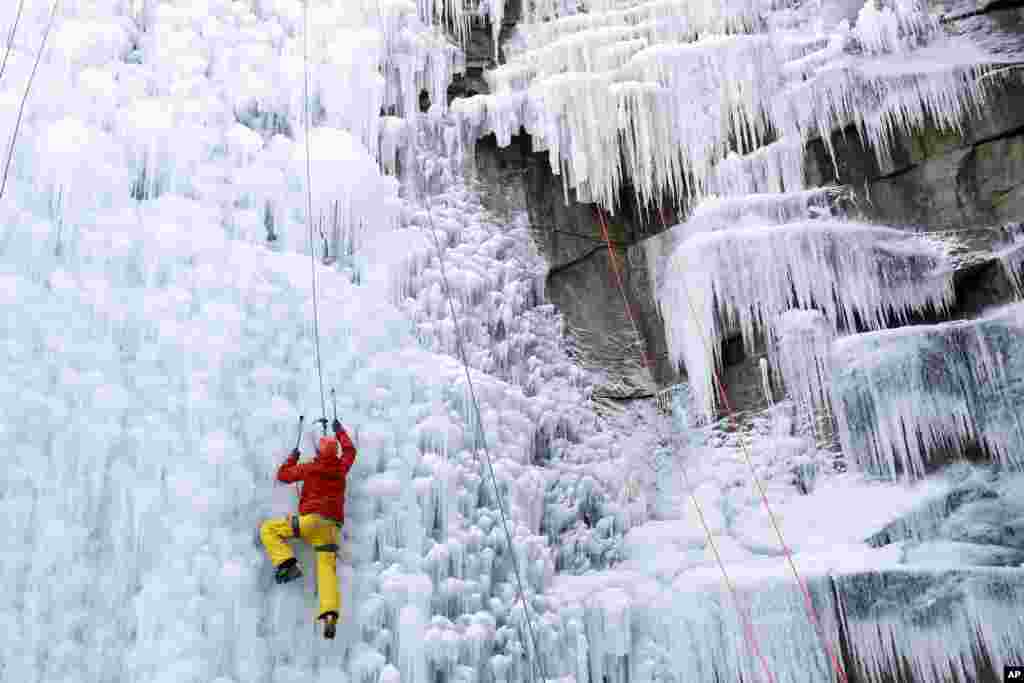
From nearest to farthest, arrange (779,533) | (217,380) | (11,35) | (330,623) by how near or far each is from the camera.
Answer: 1. (330,623)
2. (217,380)
3. (11,35)
4. (779,533)

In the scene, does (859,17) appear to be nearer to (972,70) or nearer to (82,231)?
(972,70)

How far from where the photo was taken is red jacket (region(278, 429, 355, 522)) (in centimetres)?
493

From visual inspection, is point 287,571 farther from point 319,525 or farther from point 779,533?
point 779,533

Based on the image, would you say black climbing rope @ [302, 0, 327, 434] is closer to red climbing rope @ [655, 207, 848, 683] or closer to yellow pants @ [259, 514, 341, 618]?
yellow pants @ [259, 514, 341, 618]

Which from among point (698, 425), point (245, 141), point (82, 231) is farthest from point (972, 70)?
point (82, 231)

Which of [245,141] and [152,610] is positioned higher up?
[245,141]

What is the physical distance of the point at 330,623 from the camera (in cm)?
472

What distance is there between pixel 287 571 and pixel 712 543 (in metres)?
3.24

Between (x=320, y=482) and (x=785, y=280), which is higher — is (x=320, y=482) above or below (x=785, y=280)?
below

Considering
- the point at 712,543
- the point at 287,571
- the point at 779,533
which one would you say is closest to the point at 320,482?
the point at 287,571

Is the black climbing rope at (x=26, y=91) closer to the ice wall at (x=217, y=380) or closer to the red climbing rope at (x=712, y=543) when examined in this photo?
the ice wall at (x=217, y=380)

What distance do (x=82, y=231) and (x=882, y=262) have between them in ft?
19.1

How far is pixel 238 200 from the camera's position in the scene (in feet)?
20.0

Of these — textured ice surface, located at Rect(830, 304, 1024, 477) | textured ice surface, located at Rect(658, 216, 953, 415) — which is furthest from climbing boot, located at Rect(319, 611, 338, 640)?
textured ice surface, located at Rect(830, 304, 1024, 477)
